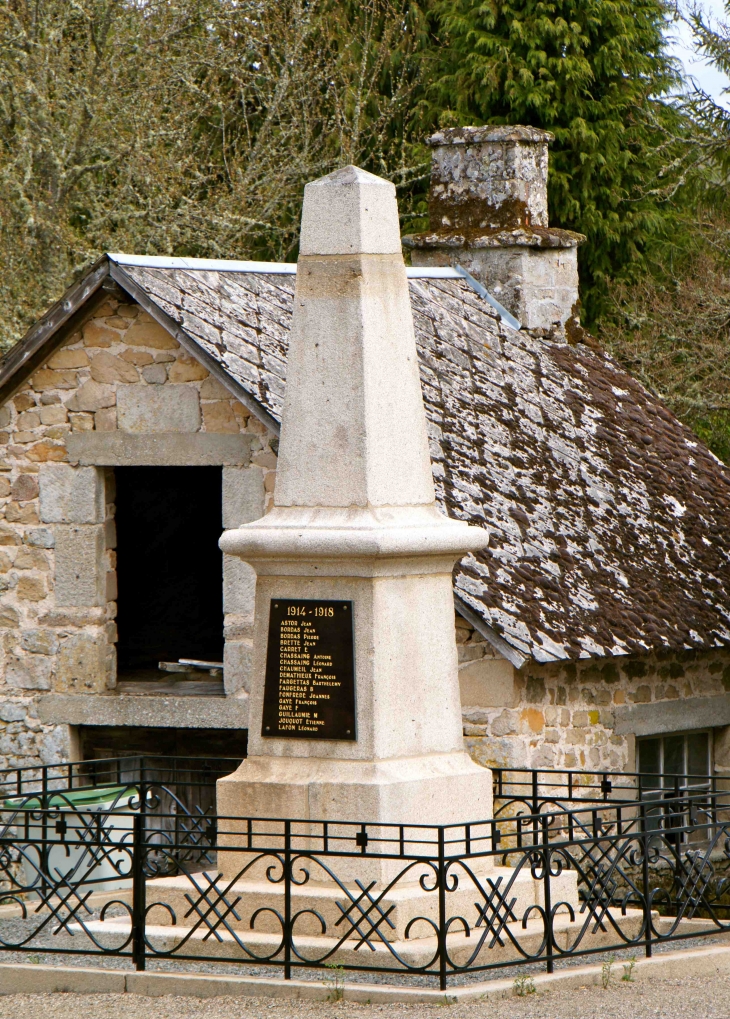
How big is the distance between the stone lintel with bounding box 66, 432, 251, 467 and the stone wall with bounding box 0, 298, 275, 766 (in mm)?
30

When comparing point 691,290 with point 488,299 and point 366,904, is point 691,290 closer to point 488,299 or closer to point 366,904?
point 488,299

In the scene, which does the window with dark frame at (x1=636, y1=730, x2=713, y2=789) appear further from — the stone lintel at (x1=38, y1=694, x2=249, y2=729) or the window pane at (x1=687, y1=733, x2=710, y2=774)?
the stone lintel at (x1=38, y1=694, x2=249, y2=729)

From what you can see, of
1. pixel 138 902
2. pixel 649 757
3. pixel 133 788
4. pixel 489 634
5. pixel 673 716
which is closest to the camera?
pixel 138 902

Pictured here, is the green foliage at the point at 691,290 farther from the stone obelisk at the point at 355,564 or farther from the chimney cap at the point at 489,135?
the stone obelisk at the point at 355,564

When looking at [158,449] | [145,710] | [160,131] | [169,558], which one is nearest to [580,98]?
[160,131]

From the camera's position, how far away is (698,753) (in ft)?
38.2

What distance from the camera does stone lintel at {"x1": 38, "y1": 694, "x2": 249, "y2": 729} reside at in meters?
10.6

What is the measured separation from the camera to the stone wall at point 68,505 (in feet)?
35.3

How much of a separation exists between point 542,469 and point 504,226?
268 cm

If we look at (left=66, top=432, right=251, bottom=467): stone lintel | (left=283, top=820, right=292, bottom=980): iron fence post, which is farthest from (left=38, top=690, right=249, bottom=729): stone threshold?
(left=283, top=820, right=292, bottom=980): iron fence post

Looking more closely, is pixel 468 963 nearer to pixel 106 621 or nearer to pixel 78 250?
pixel 106 621

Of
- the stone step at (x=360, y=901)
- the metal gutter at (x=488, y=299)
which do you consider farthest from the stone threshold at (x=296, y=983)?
the metal gutter at (x=488, y=299)

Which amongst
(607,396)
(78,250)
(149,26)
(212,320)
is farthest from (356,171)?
(149,26)

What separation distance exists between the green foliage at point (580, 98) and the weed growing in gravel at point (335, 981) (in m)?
14.0
